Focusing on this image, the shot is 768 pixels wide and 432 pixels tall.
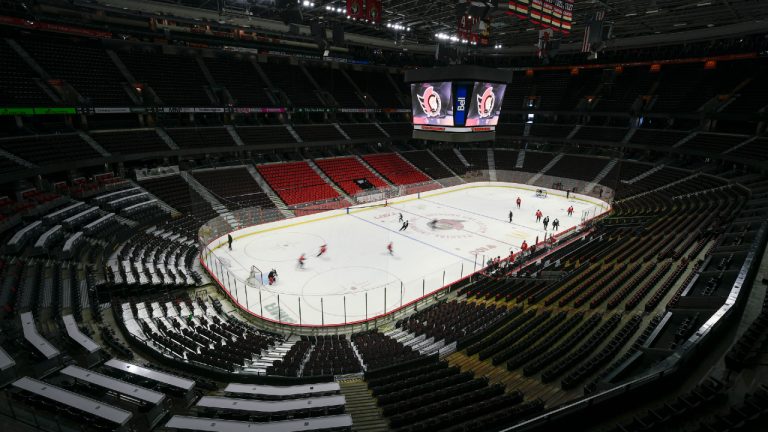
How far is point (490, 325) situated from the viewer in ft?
41.0

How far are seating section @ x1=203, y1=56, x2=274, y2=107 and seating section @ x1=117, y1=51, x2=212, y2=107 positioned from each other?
75.8 inches

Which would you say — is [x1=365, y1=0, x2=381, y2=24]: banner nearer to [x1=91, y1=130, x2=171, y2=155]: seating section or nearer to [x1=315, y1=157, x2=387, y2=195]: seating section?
[x1=315, y1=157, x2=387, y2=195]: seating section

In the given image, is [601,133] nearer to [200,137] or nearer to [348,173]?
[348,173]

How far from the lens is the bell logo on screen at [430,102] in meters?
20.2

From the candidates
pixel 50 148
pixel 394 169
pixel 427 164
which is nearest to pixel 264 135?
pixel 394 169

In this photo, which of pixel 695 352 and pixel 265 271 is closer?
pixel 695 352

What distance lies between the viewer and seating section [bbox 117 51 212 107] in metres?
33.3

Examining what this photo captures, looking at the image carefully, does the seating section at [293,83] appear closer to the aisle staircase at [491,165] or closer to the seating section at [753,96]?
the aisle staircase at [491,165]

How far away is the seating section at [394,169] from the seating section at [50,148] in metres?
24.0

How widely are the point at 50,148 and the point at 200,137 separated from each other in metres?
10.6

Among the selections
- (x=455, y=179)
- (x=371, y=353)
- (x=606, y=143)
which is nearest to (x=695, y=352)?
(x=371, y=353)

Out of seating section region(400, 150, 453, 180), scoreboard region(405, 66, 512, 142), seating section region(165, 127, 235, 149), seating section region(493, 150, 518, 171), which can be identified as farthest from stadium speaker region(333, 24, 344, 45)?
seating section region(493, 150, 518, 171)

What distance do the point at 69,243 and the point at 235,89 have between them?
26.4m

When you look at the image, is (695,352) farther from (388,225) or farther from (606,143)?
(606,143)
